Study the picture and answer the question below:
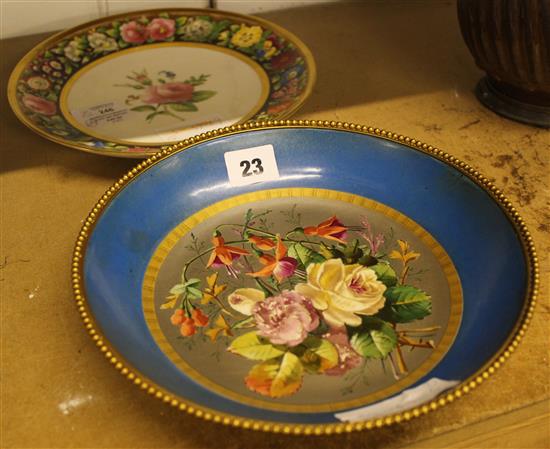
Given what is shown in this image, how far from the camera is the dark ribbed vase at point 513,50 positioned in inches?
32.9

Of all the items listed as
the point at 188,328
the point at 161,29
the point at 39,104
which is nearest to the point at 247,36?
the point at 161,29

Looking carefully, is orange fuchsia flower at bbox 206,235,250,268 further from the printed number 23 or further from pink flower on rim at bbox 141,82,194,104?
pink flower on rim at bbox 141,82,194,104

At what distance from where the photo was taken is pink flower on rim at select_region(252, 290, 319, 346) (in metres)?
0.64

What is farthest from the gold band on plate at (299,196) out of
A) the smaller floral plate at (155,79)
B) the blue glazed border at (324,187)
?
the smaller floral plate at (155,79)

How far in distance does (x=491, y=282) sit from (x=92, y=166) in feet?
1.68

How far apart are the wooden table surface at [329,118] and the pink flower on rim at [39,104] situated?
0.05 meters

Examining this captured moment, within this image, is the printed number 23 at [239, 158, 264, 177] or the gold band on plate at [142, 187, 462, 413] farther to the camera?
the printed number 23 at [239, 158, 264, 177]

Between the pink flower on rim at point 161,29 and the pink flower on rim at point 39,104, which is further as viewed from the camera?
the pink flower on rim at point 161,29

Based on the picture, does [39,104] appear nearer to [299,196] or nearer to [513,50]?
[299,196]

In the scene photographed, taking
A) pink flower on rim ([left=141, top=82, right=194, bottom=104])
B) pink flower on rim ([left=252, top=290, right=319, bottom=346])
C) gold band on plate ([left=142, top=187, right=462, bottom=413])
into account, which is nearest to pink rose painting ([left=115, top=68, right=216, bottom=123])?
pink flower on rim ([left=141, top=82, right=194, bottom=104])

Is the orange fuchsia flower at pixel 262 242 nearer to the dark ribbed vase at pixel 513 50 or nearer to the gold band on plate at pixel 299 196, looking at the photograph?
the gold band on plate at pixel 299 196

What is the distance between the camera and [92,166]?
0.89 meters

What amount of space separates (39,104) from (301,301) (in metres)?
0.47

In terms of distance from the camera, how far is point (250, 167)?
791mm
